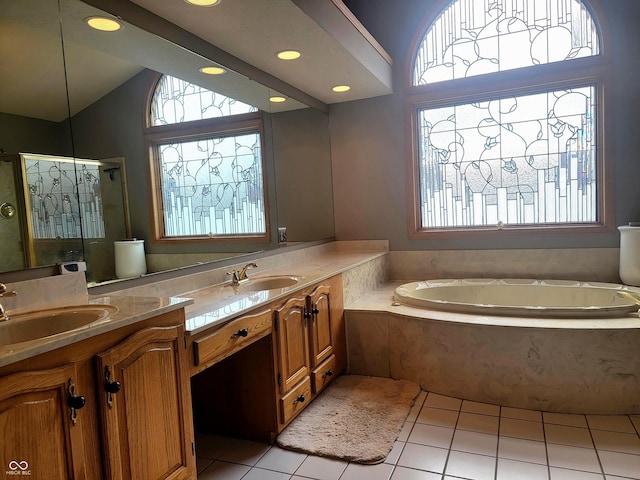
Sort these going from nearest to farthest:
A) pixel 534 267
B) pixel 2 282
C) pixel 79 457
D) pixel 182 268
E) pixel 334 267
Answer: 1. pixel 79 457
2. pixel 2 282
3. pixel 182 268
4. pixel 334 267
5. pixel 534 267

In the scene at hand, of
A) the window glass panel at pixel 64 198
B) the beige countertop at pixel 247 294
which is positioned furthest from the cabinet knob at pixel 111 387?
the window glass panel at pixel 64 198

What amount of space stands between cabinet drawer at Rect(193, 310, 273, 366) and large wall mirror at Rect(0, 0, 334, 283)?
0.60 meters

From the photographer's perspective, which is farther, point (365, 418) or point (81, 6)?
point (365, 418)

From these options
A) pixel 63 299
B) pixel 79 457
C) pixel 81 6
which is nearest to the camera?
pixel 79 457

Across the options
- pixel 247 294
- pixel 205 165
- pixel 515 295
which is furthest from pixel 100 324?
pixel 515 295

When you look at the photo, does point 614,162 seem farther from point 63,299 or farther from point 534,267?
point 63,299

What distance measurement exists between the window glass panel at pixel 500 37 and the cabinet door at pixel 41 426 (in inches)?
143

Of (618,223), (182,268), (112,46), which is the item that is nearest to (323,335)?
(182,268)

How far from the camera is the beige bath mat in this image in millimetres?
2211

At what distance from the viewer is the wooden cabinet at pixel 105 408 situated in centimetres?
114

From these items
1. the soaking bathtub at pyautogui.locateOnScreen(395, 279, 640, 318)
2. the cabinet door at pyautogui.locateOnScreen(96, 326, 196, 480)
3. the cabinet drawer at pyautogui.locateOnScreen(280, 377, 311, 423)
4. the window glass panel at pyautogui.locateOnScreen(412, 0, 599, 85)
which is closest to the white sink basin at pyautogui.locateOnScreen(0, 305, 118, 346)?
the cabinet door at pyautogui.locateOnScreen(96, 326, 196, 480)

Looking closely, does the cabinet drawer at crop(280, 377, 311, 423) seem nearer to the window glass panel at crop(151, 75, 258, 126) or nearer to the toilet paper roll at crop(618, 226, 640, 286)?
the window glass panel at crop(151, 75, 258, 126)

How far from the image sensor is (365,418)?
251 cm

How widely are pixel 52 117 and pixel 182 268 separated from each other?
3.19ft
